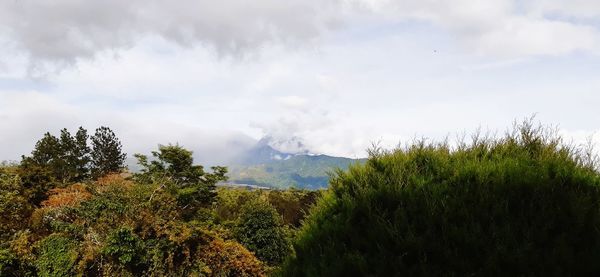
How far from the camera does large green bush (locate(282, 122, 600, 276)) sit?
3.94 meters

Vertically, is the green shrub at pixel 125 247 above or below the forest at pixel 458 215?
below

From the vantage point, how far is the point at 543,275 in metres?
3.68

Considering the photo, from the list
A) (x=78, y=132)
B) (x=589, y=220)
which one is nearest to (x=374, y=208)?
(x=589, y=220)

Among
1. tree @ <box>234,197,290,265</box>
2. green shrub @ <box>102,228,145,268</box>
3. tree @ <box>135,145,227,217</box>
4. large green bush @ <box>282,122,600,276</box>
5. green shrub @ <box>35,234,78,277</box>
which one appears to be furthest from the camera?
tree @ <box>135,145,227,217</box>

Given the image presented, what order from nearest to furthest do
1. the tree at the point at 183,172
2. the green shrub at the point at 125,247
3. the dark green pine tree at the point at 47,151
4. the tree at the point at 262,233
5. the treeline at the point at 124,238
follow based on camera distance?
the green shrub at the point at 125,247 < the treeline at the point at 124,238 < the tree at the point at 262,233 < the tree at the point at 183,172 < the dark green pine tree at the point at 47,151

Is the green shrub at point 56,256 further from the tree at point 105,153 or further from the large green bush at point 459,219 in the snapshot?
the tree at point 105,153

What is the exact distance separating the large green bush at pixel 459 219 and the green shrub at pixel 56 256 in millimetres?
19830

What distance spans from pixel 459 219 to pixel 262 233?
26.4 metres

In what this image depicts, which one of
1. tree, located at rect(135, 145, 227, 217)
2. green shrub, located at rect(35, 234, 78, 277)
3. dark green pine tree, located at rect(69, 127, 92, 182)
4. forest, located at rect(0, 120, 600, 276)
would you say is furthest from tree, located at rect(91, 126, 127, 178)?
forest, located at rect(0, 120, 600, 276)

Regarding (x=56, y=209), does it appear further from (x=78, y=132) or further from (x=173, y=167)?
(x=78, y=132)

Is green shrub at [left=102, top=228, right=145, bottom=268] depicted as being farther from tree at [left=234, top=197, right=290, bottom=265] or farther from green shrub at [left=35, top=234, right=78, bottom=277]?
tree at [left=234, top=197, right=290, bottom=265]

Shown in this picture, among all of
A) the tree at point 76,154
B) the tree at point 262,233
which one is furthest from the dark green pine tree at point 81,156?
the tree at point 262,233

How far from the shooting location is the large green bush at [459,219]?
12.9ft

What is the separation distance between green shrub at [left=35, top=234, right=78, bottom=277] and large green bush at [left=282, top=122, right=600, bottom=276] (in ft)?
65.1
